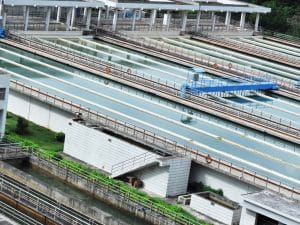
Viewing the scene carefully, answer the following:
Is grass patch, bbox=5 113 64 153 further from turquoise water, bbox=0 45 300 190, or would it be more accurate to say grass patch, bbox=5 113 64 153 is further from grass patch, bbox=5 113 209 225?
turquoise water, bbox=0 45 300 190

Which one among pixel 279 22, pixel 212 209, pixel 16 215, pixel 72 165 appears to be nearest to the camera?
pixel 16 215

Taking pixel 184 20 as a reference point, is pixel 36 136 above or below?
below

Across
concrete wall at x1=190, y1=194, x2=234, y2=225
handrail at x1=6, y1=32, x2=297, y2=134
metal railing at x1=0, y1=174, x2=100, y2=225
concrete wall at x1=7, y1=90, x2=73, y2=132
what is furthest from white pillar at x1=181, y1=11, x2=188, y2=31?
metal railing at x1=0, y1=174, x2=100, y2=225

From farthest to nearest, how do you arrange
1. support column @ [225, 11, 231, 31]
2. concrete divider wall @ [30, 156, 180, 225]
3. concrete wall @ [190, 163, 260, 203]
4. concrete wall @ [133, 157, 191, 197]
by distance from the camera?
1. support column @ [225, 11, 231, 31]
2. concrete wall @ [133, 157, 191, 197]
3. concrete wall @ [190, 163, 260, 203]
4. concrete divider wall @ [30, 156, 180, 225]

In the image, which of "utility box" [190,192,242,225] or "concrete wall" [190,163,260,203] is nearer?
"utility box" [190,192,242,225]

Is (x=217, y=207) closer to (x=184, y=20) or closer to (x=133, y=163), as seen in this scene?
(x=133, y=163)

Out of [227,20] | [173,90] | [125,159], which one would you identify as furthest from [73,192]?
[227,20]
